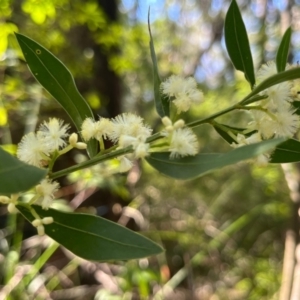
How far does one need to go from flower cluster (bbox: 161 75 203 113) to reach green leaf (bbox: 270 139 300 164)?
0.36 ft

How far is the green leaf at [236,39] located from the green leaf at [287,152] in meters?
0.10

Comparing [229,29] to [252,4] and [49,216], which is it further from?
[252,4]

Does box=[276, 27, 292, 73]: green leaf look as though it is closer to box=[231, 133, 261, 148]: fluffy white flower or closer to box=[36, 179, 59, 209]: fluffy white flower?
box=[231, 133, 261, 148]: fluffy white flower

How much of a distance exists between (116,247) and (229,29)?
0.27 metres

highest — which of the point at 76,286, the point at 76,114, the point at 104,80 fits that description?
the point at 104,80

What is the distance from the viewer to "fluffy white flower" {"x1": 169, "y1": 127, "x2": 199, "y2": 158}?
34 centimetres

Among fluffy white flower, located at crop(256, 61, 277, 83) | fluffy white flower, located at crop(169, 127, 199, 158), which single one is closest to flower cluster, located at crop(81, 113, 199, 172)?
fluffy white flower, located at crop(169, 127, 199, 158)

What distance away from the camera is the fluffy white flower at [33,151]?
37 cm

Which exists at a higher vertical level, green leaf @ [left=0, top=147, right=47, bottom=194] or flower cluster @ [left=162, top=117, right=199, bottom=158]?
flower cluster @ [left=162, top=117, right=199, bottom=158]

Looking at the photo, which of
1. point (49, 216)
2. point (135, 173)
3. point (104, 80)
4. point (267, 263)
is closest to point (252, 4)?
point (104, 80)

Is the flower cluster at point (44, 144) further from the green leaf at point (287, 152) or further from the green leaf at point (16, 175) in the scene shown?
the green leaf at point (287, 152)

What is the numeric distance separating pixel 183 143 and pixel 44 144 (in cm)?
13

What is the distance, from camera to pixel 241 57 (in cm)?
45

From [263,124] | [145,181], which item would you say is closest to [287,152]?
[263,124]
